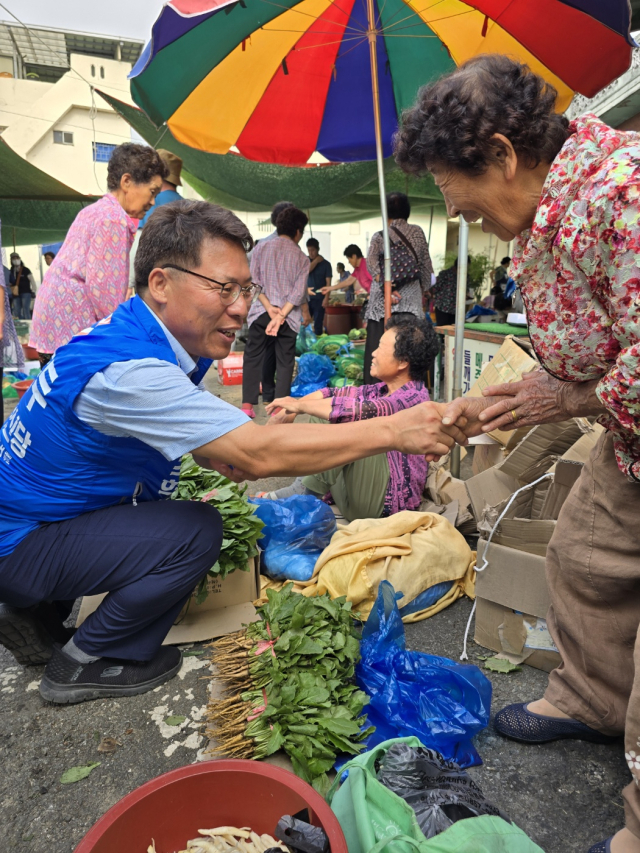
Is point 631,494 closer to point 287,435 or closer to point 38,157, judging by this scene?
point 287,435

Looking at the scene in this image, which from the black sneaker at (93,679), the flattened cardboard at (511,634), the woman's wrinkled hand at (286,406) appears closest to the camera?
the black sneaker at (93,679)

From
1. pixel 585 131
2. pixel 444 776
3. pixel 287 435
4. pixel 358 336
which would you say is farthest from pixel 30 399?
pixel 358 336

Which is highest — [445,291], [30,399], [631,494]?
[445,291]

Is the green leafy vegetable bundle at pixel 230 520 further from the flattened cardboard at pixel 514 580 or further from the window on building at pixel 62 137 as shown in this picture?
the window on building at pixel 62 137

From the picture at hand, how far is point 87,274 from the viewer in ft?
11.1

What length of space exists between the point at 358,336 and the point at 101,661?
25.2 ft

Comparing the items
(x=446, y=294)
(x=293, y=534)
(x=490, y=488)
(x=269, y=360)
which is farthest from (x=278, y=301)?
(x=490, y=488)

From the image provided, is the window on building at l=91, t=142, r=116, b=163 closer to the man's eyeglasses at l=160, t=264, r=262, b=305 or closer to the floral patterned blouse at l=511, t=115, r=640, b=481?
the man's eyeglasses at l=160, t=264, r=262, b=305

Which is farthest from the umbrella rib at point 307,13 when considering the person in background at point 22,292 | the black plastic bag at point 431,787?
the person in background at point 22,292

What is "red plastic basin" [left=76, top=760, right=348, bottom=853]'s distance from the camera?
49.7 inches

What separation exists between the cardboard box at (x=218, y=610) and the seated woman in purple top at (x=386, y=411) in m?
0.75

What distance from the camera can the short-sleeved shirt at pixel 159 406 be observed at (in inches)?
68.7

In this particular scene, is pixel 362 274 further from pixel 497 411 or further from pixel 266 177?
pixel 497 411

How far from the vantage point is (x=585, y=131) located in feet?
4.63
